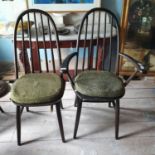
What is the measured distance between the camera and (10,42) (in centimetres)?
248

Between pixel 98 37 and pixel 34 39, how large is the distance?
2.12 ft

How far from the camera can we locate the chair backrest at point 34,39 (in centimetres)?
170

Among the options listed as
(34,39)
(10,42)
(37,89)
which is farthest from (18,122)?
(10,42)

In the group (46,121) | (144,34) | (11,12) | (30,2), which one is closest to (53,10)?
(30,2)

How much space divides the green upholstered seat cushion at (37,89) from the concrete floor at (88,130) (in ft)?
1.37

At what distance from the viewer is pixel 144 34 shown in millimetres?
2250

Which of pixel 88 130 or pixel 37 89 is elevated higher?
pixel 37 89

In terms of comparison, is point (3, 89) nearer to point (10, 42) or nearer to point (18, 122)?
point (18, 122)

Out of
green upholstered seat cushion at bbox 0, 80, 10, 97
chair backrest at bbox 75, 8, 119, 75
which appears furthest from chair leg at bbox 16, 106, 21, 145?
chair backrest at bbox 75, 8, 119, 75

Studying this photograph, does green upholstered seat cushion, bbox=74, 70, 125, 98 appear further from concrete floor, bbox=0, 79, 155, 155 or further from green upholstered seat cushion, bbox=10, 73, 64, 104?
concrete floor, bbox=0, 79, 155, 155

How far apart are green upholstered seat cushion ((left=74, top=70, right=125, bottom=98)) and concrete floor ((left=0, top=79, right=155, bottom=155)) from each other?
0.42 metres

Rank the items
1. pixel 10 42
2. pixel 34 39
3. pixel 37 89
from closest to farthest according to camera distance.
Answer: pixel 37 89 → pixel 34 39 → pixel 10 42

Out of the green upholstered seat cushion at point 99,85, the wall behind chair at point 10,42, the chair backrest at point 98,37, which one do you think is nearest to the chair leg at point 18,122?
the green upholstered seat cushion at point 99,85

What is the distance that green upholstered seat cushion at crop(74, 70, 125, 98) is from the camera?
1.50m
